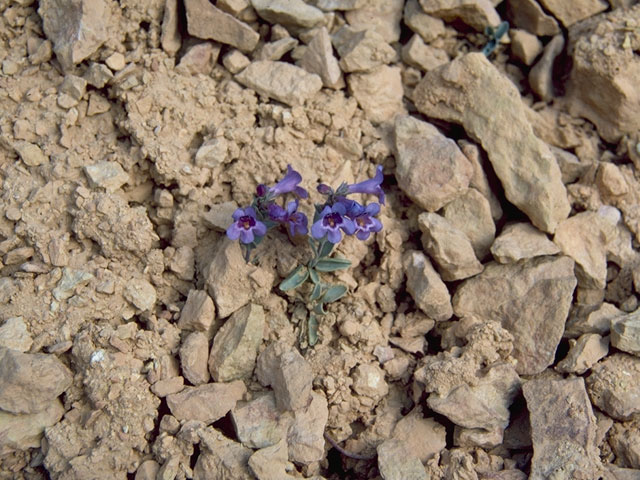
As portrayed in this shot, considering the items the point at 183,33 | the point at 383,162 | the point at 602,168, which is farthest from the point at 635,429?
the point at 183,33

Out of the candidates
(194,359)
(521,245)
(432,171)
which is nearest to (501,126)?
(432,171)

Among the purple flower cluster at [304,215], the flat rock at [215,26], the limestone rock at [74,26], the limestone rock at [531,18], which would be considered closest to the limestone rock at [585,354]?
the purple flower cluster at [304,215]

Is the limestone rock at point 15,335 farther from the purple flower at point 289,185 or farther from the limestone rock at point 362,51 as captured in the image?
the limestone rock at point 362,51

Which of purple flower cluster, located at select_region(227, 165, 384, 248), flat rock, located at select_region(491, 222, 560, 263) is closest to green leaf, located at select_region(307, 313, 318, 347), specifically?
purple flower cluster, located at select_region(227, 165, 384, 248)

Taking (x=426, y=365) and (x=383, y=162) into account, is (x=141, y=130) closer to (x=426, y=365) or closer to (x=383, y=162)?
(x=383, y=162)

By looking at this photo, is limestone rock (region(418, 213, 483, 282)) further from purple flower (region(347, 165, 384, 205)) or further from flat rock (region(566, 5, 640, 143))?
flat rock (region(566, 5, 640, 143))
